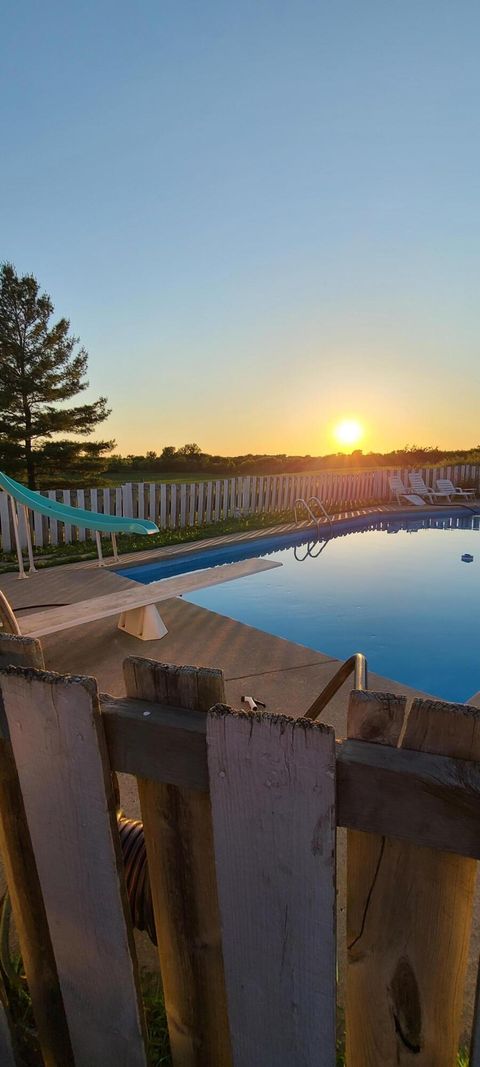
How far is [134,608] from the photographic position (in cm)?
425

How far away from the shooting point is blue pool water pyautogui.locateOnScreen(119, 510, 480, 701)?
525cm

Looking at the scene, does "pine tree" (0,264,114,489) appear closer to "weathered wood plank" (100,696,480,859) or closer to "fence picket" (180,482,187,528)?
"fence picket" (180,482,187,528)

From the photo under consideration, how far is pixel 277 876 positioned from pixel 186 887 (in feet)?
0.75

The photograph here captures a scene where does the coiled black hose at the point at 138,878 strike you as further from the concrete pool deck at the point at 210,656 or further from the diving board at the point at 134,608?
the diving board at the point at 134,608

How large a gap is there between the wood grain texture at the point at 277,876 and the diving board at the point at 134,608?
116 inches

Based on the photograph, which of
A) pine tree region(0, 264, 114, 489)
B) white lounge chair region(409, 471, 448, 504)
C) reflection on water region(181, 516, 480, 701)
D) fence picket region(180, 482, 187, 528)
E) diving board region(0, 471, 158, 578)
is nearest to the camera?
reflection on water region(181, 516, 480, 701)

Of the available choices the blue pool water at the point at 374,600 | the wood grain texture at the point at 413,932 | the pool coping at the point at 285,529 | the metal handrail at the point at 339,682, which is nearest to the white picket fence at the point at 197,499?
the pool coping at the point at 285,529

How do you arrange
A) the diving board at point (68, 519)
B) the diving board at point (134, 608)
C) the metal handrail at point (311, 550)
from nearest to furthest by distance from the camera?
the diving board at point (134, 608) < the diving board at point (68, 519) < the metal handrail at point (311, 550)

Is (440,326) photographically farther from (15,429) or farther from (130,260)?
(15,429)

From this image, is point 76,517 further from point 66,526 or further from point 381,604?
point 381,604

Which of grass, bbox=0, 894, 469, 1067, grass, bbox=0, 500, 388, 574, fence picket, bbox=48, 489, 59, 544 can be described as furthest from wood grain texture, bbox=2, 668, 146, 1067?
fence picket, bbox=48, 489, 59, 544

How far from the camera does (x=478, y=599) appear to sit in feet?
23.2

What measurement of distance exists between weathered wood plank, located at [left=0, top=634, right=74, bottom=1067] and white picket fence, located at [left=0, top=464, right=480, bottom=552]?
8.49 metres

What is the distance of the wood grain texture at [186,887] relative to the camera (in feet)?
2.51
